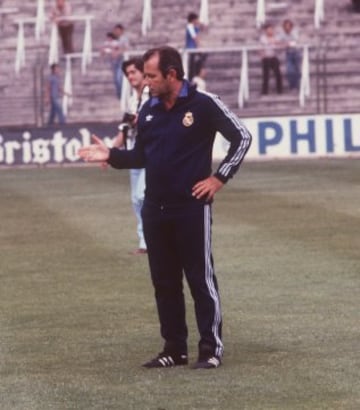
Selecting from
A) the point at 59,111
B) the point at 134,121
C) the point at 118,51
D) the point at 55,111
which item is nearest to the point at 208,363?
the point at 134,121

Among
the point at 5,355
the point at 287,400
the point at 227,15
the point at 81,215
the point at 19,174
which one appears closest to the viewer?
the point at 287,400

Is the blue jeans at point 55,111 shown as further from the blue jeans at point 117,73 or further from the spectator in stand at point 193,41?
the spectator in stand at point 193,41

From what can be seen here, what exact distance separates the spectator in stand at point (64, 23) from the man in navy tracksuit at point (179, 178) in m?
33.4

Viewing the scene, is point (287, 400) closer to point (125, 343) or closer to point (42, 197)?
point (125, 343)

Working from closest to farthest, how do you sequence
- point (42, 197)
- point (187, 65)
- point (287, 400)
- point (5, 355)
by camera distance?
1. point (287, 400)
2. point (5, 355)
3. point (42, 197)
4. point (187, 65)

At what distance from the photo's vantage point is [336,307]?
14211mm

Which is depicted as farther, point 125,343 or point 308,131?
point 308,131

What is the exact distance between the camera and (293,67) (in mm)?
41500

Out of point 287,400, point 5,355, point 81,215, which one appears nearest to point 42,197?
point 81,215

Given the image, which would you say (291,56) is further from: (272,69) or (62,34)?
(62,34)

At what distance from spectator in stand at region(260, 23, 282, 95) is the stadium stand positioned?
395 mm

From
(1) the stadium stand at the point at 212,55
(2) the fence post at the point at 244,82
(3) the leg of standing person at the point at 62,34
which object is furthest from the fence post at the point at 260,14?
(3) the leg of standing person at the point at 62,34

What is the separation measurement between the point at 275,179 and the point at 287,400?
69.2ft

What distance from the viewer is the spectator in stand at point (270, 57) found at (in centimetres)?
4109
